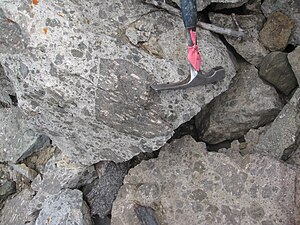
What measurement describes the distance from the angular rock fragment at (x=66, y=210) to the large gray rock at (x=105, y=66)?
61cm

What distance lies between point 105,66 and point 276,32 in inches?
43.6

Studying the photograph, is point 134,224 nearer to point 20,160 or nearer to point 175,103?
point 175,103

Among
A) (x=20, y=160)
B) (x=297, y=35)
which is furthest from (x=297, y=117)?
(x=20, y=160)

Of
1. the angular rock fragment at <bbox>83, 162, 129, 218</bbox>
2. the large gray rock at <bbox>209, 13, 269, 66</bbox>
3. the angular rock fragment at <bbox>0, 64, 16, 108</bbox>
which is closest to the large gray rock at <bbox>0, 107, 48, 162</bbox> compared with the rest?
the angular rock fragment at <bbox>0, 64, 16, 108</bbox>

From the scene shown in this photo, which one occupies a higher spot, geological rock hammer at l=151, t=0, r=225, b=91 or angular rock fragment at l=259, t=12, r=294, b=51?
angular rock fragment at l=259, t=12, r=294, b=51

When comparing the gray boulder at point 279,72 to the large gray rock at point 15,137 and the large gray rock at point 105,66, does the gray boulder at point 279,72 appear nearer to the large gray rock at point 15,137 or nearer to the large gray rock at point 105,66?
the large gray rock at point 105,66

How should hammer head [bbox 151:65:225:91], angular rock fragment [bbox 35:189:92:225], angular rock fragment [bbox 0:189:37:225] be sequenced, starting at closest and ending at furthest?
hammer head [bbox 151:65:225:91] < angular rock fragment [bbox 35:189:92:225] < angular rock fragment [bbox 0:189:37:225]

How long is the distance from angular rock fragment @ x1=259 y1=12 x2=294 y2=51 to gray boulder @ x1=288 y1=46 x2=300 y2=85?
16 centimetres

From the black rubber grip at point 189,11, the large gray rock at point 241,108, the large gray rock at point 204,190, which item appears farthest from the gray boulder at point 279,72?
the black rubber grip at point 189,11

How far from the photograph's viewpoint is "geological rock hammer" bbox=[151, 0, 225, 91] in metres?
2.48

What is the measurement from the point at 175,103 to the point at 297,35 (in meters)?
0.90

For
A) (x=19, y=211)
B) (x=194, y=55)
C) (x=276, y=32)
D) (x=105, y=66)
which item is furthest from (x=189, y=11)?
(x=19, y=211)

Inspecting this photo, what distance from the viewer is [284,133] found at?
2.71 meters

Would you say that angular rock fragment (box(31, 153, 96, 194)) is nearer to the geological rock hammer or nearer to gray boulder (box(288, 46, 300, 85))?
the geological rock hammer
